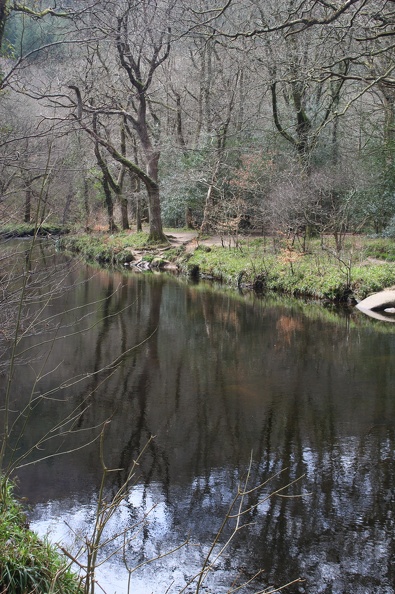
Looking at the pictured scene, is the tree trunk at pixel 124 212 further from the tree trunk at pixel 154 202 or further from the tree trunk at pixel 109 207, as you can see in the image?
the tree trunk at pixel 154 202

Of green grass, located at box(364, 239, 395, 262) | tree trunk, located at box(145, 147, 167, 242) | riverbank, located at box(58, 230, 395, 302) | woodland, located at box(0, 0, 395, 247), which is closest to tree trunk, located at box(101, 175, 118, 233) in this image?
woodland, located at box(0, 0, 395, 247)

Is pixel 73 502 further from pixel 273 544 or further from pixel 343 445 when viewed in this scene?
pixel 343 445

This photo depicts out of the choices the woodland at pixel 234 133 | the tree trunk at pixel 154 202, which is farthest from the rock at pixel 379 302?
the tree trunk at pixel 154 202

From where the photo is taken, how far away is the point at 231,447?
6957 mm

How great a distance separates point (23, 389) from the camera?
29.2ft

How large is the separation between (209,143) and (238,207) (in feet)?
18.5

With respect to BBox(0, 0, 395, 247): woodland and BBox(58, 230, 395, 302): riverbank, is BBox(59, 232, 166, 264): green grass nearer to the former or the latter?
BBox(58, 230, 395, 302): riverbank

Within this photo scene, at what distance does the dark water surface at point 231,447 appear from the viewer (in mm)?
4816

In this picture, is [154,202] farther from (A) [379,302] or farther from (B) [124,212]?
(A) [379,302]

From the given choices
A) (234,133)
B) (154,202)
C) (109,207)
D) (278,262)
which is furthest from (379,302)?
(109,207)

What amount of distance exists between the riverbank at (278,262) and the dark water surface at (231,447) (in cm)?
329

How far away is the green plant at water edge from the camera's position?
3600mm

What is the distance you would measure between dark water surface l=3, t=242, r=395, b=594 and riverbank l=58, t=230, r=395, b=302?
3292mm

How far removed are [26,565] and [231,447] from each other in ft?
11.5
